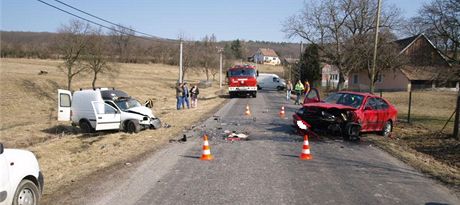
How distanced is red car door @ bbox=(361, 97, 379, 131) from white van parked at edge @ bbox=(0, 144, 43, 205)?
10.9 metres

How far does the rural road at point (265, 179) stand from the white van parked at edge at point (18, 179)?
75cm

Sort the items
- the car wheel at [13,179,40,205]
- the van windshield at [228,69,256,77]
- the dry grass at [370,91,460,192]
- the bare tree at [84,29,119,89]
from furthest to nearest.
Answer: the van windshield at [228,69,256,77] → the bare tree at [84,29,119,89] → the dry grass at [370,91,460,192] → the car wheel at [13,179,40,205]

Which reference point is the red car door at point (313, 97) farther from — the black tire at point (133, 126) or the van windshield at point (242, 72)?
the van windshield at point (242, 72)

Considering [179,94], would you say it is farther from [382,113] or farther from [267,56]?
[267,56]

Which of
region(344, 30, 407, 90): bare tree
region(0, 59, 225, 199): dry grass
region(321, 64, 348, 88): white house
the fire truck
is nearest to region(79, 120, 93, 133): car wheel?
region(0, 59, 225, 199): dry grass

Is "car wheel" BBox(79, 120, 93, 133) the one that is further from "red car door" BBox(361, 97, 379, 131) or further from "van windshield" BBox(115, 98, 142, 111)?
"red car door" BBox(361, 97, 379, 131)

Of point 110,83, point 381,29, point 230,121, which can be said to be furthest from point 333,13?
point 230,121

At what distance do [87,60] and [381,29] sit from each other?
1350 inches

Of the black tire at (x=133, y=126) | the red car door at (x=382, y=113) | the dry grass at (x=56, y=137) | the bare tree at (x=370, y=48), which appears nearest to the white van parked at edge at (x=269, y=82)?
the bare tree at (x=370, y=48)

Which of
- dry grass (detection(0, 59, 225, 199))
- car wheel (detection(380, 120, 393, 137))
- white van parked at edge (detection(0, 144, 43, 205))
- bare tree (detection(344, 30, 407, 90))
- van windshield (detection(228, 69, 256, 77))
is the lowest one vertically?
dry grass (detection(0, 59, 225, 199))

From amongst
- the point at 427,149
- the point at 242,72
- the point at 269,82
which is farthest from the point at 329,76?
A: the point at 427,149

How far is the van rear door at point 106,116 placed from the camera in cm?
1664

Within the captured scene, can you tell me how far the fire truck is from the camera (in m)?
38.0

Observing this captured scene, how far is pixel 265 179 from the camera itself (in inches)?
322
